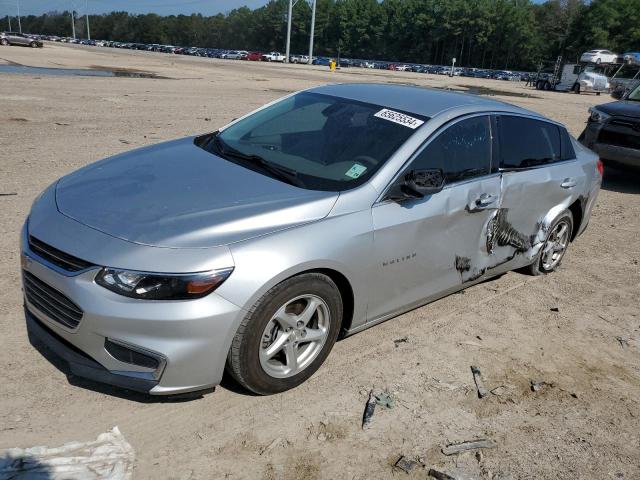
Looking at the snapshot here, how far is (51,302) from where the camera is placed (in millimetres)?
2908

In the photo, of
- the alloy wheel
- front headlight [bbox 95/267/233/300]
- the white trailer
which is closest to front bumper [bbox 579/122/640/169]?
the alloy wheel

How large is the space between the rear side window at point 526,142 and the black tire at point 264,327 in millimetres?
1937

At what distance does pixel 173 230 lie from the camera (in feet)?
9.43

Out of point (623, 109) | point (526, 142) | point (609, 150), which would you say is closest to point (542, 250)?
point (526, 142)

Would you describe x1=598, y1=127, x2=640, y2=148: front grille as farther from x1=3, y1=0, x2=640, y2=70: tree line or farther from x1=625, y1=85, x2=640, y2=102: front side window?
x1=3, y1=0, x2=640, y2=70: tree line

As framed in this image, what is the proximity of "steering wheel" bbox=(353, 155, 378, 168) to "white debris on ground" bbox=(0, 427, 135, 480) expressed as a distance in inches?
83.6

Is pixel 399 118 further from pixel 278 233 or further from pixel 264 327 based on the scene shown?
pixel 264 327

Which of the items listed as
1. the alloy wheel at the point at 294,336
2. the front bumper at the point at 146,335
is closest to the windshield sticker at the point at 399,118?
the alloy wheel at the point at 294,336

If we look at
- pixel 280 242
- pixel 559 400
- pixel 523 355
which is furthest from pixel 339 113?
pixel 559 400

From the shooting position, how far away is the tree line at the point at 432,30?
94625 mm

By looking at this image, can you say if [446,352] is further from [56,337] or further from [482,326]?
[56,337]

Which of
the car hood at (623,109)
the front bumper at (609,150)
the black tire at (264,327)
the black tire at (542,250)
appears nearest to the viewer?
the black tire at (264,327)

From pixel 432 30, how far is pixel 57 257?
429 feet

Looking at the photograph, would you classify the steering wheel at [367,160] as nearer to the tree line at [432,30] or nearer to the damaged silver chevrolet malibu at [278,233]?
the damaged silver chevrolet malibu at [278,233]
